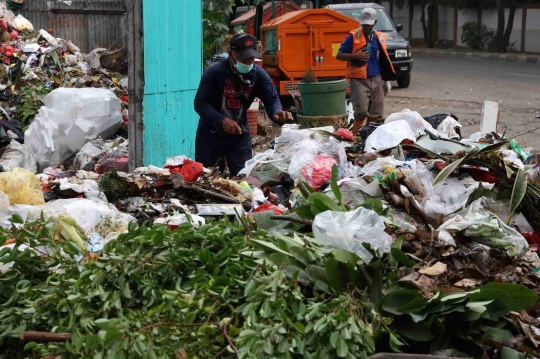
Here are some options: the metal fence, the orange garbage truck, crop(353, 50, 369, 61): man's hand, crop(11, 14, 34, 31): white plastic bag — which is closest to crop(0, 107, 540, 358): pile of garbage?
crop(353, 50, 369, 61): man's hand

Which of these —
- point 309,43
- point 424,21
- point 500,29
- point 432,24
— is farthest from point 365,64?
point 432,24

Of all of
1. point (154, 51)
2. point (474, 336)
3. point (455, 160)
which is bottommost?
point (474, 336)

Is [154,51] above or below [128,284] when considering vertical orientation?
above

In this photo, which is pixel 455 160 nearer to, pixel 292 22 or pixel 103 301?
pixel 103 301

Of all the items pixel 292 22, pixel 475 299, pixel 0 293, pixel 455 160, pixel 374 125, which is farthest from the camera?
pixel 292 22

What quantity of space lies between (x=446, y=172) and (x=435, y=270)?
1597mm

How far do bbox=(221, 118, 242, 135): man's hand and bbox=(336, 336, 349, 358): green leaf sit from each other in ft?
12.4

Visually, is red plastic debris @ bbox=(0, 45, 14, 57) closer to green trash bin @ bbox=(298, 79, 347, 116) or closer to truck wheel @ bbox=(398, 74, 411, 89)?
green trash bin @ bbox=(298, 79, 347, 116)

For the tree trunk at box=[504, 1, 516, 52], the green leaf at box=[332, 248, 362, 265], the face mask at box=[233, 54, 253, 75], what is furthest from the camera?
the tree trunk at box=[504, 1, 516, 52]

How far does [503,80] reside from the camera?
17359 millimetres

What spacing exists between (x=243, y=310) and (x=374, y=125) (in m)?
3.84

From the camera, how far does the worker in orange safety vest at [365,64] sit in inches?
381

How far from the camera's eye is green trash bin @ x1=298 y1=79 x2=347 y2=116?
937 cm

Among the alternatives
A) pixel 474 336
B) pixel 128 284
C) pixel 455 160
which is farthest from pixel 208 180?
pixel 474 336
